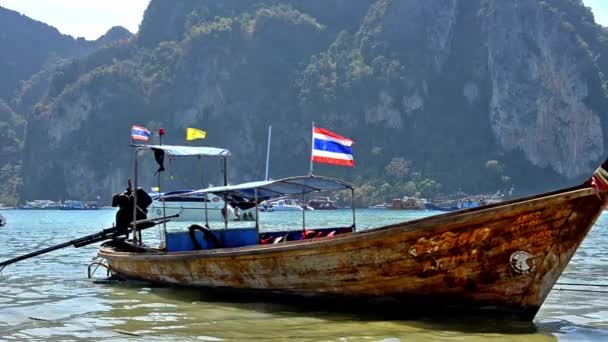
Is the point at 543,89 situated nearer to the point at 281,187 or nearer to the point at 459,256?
the point at 281,187

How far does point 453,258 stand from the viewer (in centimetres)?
946

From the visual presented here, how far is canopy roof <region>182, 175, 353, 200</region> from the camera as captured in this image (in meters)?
12.5

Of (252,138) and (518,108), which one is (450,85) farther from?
(252,138)

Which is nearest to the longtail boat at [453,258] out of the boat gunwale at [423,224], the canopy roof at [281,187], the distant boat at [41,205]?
the boat gunwale at [423,224]

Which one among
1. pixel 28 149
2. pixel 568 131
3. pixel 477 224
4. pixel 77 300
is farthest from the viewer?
pixel 28 149

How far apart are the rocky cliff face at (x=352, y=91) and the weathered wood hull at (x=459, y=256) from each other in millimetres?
Answer: 118100

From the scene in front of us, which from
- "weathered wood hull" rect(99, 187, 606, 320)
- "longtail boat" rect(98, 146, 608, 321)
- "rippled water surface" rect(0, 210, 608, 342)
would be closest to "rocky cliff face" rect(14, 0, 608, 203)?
"rippled water surface" rect(0, 210, 608, 342)

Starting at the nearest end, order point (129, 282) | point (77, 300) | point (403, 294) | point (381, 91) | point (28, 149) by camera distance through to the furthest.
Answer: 1. point (403, 294)
2. point (77, 300)
3. point (129, 282)
4. point (381, 91)
5. point (28, 149)

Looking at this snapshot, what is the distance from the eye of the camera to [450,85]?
146000 mm

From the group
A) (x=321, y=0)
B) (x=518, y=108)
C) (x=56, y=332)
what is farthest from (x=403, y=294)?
(x=321, y=0)

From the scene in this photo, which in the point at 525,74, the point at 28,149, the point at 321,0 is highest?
the point at 321,0

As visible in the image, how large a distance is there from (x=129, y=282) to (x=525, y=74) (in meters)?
128

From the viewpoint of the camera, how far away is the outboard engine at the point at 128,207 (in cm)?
1538

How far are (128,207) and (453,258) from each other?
838cm
